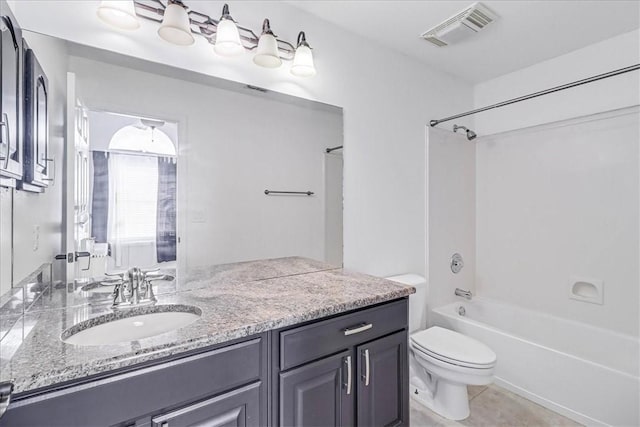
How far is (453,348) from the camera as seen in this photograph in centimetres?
189

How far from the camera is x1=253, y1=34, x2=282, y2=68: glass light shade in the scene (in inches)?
62.4

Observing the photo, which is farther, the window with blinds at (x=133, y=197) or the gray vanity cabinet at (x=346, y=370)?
the window with blinds at (x=133, y=197)

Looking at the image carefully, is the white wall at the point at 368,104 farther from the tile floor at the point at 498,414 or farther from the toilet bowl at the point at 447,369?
the tile floor at the point at 498,414

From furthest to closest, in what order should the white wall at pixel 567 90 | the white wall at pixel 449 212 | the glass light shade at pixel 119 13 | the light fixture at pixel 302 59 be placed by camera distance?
the white wall at pixel 449 212 < the white wall at pixel 567 90 < the light fixture at pixel 302 59 < the glass light shade at pixel 119 13

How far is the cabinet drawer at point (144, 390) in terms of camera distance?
733 mm

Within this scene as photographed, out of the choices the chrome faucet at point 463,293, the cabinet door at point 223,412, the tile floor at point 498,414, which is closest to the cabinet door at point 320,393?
the cabinet door at point 223,412

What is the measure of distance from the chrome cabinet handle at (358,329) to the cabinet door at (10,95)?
1147 millimetres

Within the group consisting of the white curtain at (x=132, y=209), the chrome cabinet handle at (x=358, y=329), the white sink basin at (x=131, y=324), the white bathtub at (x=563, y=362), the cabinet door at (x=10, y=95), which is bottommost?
the white bathtub at (x=563, y=362)

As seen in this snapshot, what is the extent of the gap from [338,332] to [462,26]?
1921 mm

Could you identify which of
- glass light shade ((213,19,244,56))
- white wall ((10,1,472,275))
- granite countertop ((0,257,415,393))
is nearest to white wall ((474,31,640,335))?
white wall ((10,1,472,275))

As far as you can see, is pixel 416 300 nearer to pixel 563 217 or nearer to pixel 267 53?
pixel 563 217

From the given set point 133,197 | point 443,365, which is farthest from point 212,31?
point 443,365

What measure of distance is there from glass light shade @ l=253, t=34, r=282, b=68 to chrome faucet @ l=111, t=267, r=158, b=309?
1154mm

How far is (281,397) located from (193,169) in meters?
1.04
